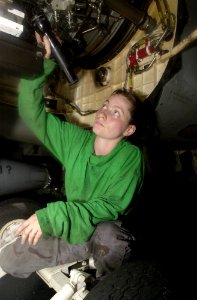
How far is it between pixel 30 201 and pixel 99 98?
866mm

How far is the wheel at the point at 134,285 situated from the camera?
1095mm

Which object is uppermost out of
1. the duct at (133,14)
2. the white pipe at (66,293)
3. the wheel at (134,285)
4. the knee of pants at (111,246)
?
the duct at (133,14)

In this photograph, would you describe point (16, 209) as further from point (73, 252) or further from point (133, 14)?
point (133, 14)

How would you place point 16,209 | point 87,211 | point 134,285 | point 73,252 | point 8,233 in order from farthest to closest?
point 16,209 < point 8,233 < point 73,252 < point 87,211 < point 134,285

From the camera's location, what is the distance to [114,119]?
1.58 metres

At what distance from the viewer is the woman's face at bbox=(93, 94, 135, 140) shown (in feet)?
5.08

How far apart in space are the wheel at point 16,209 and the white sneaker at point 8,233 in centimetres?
3

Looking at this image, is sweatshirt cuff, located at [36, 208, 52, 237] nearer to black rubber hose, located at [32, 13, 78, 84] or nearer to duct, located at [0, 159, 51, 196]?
black rubber hose, located at [32, 13, 78, 84]

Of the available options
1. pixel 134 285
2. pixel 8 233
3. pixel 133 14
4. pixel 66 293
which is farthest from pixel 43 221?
pixel 133 14

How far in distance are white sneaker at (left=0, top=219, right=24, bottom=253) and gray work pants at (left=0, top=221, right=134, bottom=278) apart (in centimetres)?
4

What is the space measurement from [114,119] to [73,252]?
0.71 metres

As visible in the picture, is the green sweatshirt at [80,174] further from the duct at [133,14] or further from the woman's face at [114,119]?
the duct at [133,14]

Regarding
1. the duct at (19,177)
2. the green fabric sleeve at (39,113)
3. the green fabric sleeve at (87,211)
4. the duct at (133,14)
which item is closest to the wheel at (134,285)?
the green fabric sleeve at (87,211)

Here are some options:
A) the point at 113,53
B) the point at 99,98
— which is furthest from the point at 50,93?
the point at 113,53
